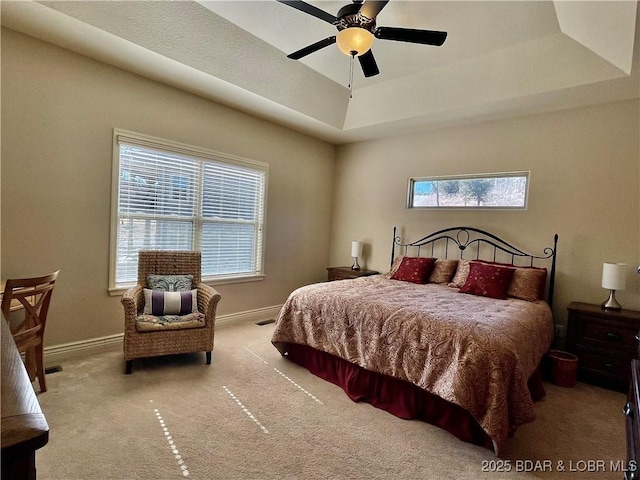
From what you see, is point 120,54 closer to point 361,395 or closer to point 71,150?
point 71,150

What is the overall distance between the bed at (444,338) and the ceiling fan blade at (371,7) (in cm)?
210

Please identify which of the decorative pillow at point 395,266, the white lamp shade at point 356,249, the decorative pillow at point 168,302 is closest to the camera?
the decorative pillow at point 168,302

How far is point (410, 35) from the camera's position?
2305mm

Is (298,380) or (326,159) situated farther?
(326,159)

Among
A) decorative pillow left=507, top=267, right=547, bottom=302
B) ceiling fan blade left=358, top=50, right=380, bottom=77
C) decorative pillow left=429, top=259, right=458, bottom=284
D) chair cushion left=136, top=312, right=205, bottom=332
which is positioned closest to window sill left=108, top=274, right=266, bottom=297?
chair cushion left=136, top=312, right=205, bottom=332

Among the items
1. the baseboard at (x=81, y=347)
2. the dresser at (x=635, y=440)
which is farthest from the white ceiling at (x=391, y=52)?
the baseboard at (x=81, y=347)

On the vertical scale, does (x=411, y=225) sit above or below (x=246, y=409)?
above

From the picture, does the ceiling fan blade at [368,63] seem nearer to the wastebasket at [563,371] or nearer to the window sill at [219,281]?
the window sill at [219,281]

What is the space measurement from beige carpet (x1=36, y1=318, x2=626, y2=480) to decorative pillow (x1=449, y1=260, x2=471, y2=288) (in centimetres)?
129

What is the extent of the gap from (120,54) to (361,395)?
357 centimetres

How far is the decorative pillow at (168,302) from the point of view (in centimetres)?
303

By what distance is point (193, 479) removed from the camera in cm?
171

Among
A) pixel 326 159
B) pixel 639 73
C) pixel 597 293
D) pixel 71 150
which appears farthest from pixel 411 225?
pixel 71 150

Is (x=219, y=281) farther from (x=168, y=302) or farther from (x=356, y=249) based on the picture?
(x=356, y=249)
